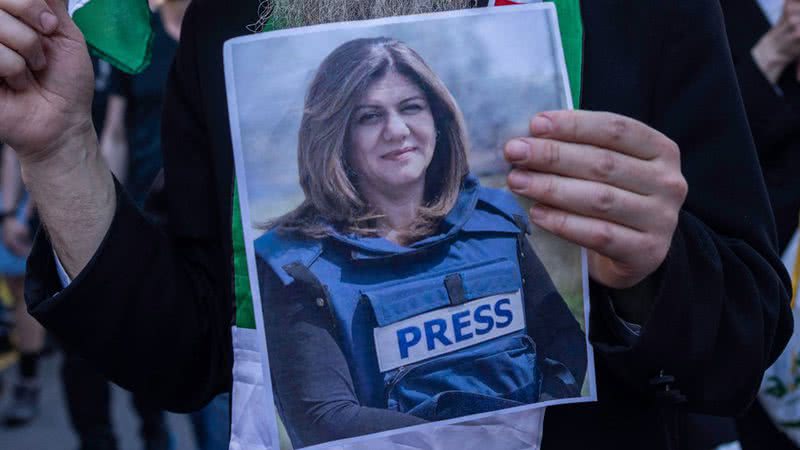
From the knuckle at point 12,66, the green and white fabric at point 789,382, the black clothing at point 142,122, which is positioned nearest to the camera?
the knuckle at point 12,66

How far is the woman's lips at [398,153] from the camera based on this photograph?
111cm

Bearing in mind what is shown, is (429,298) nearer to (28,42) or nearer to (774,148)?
(28,42)

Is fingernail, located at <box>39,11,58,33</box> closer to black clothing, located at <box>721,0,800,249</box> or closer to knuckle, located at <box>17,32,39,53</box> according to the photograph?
knuckle, located at <box>17,32,39,53</box>

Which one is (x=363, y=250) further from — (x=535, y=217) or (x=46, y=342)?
(x=46, y=342)

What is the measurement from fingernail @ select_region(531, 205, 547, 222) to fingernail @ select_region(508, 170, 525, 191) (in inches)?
1.4

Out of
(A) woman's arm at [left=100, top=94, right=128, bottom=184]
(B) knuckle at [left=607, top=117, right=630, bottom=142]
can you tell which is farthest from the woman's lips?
(A) woman's arm at [left=100, top=94, right=128, bottom=184]

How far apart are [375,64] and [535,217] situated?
0.24 metres

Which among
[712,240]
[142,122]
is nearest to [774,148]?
[712,240]

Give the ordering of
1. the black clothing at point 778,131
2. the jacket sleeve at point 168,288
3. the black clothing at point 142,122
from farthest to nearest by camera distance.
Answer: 1. the black clothing at point 142,122
2. the black clothing at point 778,131
3. the jacket sleeve at point 168,288

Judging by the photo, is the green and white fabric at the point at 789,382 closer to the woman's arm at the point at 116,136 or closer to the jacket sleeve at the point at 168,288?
the jacket sleeve at the point at 168,288

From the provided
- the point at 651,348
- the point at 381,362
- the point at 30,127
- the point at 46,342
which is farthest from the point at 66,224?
the point at 46,342

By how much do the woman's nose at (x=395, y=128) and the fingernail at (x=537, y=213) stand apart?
0.53ft

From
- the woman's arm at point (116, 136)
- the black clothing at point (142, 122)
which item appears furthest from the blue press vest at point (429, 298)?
the woman's arm at point (116, 136)

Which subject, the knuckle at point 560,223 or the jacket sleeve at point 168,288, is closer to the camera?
the knuckle at point 560,223
